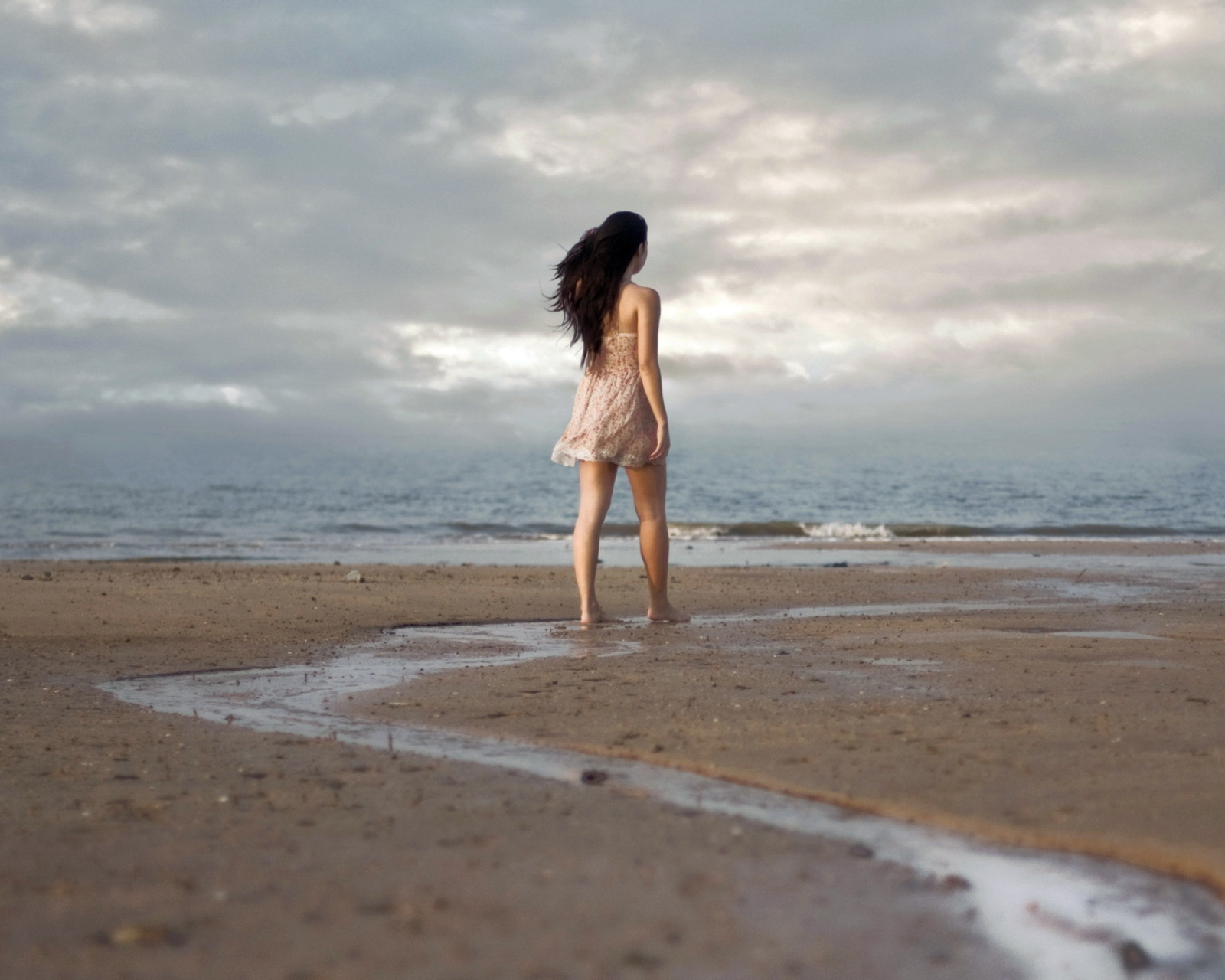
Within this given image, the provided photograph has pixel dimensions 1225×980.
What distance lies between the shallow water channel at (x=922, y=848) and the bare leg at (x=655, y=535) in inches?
73.1

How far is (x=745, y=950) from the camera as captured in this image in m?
1.53

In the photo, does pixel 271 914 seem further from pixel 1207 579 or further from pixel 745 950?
pixel 1207 579

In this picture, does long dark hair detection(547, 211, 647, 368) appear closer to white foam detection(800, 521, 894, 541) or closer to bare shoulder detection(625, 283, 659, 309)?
bare shoulder detection(625, 283, 659, 309)

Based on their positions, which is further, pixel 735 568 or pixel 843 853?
pixel 735 568

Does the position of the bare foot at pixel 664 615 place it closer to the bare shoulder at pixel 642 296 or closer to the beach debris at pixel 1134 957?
the bare shoulder at pixel 642 296

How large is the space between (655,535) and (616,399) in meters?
0.73

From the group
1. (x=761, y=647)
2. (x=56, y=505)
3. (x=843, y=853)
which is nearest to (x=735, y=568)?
(x=761, y=647)

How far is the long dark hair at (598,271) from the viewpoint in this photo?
19.0 ft

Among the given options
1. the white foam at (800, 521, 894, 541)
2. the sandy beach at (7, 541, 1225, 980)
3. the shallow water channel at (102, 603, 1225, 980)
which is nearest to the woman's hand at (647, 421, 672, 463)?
the sandy beach at (7, 541, 1225, 980)

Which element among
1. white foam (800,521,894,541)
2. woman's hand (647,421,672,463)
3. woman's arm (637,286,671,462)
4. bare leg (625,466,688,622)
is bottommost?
white foam (800,521,894,541)

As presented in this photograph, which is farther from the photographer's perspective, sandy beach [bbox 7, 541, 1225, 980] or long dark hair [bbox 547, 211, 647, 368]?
long dark hair [bbox 547, 211, 647, 368]

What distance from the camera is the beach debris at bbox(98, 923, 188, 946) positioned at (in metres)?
1.55

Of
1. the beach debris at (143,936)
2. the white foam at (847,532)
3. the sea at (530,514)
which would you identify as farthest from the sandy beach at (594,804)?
the white foam at (847,532)

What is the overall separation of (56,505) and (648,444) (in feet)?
72.4
